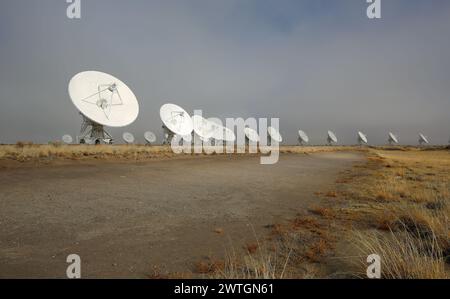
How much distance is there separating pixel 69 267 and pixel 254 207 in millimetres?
5558

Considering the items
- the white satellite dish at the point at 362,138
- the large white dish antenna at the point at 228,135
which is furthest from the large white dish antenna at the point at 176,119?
the white satellite dish at the point at 362,138

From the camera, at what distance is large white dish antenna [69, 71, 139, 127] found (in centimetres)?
2886

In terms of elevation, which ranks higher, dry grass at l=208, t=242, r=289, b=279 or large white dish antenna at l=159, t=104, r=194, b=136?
large white dish antenna at l=159, t=104, r=194, b=136

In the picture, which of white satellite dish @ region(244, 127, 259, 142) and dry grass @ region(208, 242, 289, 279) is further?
white satellite dish @ region(244, 127, 259, 142)

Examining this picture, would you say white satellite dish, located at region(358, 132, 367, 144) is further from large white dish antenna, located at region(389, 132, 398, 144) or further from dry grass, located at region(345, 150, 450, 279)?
dry grass, located at region(345, 150, 450, 279)

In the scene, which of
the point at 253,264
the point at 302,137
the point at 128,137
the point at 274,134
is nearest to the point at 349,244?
the point at 253,264

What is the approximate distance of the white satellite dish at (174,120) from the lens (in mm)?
42031

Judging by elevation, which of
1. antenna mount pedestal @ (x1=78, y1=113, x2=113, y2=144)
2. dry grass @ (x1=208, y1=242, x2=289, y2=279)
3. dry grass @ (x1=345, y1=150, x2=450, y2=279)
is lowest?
dry grass @ (x1=208, y1=242, x2=289, y2=279)

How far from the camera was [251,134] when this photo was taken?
211ft

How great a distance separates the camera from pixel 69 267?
13.8 ft

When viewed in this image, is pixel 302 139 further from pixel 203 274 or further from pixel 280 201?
pixel 203 274

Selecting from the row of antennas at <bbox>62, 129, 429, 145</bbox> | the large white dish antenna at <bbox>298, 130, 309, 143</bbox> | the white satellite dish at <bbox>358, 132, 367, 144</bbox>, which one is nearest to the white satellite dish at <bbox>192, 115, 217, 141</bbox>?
the row of antennas at <bbox>62, 129, 429, 145</bbox>
